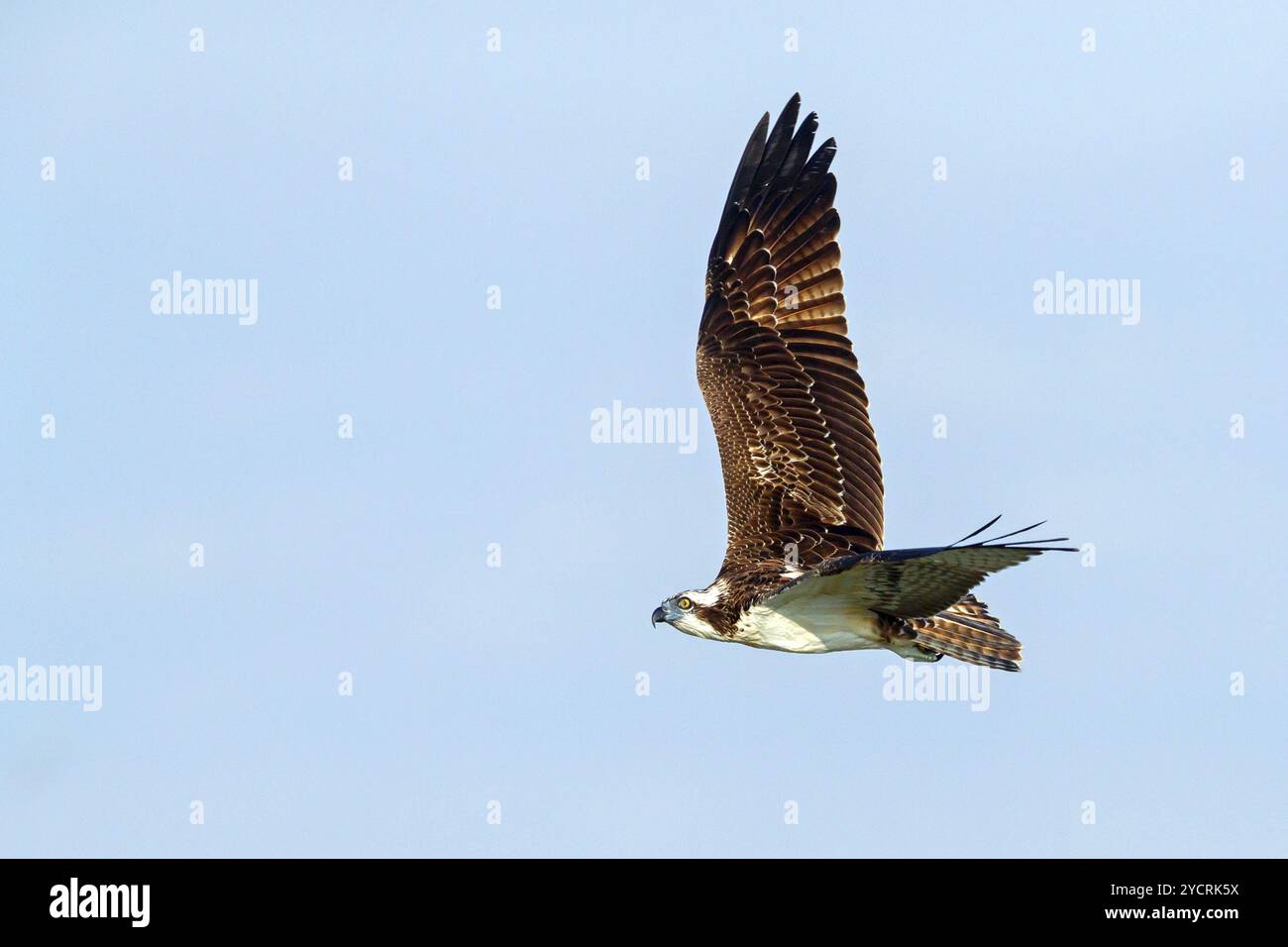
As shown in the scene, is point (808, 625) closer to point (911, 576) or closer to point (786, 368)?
point (911, 576)

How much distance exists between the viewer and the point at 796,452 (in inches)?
808

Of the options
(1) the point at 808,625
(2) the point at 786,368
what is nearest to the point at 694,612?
(1) the point at 808,625

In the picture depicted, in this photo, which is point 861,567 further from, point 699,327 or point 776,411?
point 699,327

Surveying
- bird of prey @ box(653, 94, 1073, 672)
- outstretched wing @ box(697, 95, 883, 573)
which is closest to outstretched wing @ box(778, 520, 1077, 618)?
bird of prey @ box(653, 94, 1073, 672)

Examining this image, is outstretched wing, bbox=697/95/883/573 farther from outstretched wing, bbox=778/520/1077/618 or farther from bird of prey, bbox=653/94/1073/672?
outstretched wing, bbox=778/520/1077/618

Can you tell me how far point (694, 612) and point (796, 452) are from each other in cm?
269

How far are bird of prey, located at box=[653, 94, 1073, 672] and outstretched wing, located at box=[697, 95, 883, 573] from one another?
Answer: 0.01 m

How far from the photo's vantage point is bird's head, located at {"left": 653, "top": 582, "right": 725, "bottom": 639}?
18.5 m

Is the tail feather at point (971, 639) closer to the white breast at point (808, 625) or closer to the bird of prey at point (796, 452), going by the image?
the bird of prey at point (796, 452)

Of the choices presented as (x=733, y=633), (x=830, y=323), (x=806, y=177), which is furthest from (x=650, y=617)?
(x=806, y=177)

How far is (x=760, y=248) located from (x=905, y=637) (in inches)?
214

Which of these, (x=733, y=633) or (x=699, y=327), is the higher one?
(x=699, y=327)

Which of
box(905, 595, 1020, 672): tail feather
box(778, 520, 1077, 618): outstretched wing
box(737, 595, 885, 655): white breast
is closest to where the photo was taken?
box(778, 520, 1077, 618): outstretched wing

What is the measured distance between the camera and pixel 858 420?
20547mm
